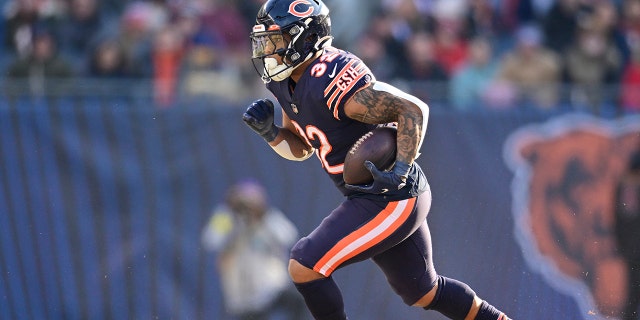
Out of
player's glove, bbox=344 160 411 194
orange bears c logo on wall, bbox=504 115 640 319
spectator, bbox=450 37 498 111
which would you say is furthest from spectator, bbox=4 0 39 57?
player's glove, bbox=344 160 411 194

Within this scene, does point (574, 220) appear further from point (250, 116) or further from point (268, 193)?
point (250, 116)

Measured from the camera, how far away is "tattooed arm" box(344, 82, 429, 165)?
190 inches

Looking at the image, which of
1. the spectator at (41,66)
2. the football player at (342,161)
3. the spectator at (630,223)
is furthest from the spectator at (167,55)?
the football player at (342,161)

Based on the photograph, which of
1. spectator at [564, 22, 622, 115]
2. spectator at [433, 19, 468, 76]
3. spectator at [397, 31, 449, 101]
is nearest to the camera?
spectator at [397, 31, 449, 101]

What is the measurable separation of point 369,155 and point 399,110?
0.25 meters

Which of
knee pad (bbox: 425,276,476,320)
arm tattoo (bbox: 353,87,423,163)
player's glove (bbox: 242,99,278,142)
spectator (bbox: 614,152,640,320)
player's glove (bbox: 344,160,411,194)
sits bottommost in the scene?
spectator (bbox: 614,152,640,320)

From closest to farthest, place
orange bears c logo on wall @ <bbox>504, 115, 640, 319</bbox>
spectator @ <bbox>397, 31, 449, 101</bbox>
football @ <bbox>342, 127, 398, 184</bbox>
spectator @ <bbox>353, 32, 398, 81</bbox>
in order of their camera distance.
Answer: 1. football @ <bbox>342, 127, 398, 184</bbox>
2. orange bears c logo on wall @ <bbox>504, 115, 640, 319</bbox>
3. spectator @ <bbox>353, 32, 398, 81</bbox>
4. spectator @ <bbox>397, 31, 449, 101</bbox>

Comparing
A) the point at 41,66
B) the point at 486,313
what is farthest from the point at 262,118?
the point at 41,66

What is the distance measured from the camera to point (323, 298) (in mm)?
5000

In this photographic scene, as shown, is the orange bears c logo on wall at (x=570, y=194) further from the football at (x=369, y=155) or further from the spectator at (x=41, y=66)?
the spectator at (x=41, y=66)

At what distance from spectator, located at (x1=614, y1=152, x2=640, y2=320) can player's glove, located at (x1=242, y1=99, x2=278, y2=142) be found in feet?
9.56

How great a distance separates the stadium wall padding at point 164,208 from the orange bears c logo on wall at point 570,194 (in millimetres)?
108

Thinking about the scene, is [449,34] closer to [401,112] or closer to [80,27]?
[80,27]

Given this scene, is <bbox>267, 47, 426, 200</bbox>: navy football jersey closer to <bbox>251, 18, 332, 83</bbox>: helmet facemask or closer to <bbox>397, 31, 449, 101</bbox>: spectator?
<bbox>251, 18, 332, 83</bbox>: helmet facemask
